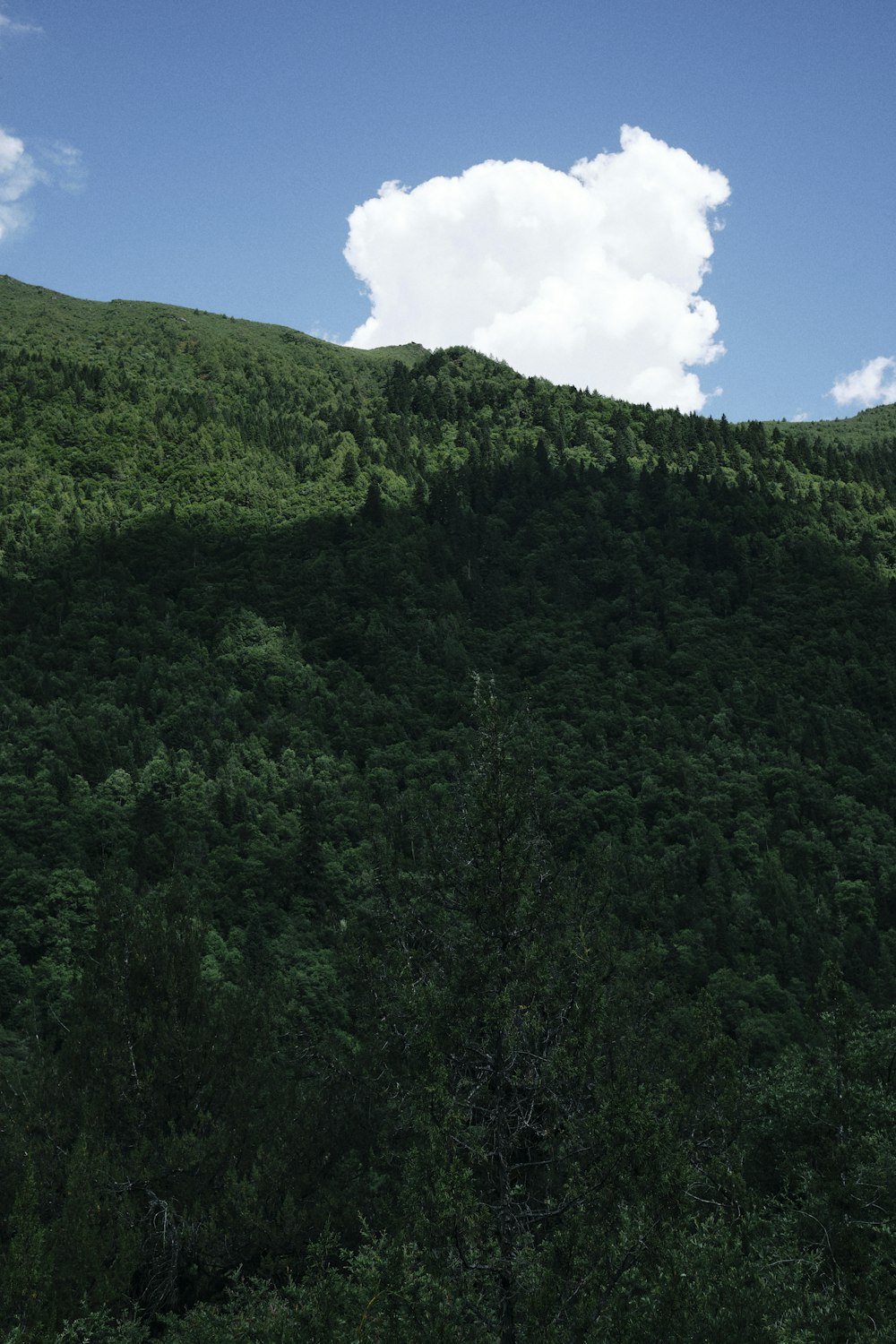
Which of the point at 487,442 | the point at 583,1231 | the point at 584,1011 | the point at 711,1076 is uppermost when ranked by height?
the point at 487,442

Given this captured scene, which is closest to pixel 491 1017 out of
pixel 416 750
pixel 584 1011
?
pixel 584 1011

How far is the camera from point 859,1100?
69.0 feet

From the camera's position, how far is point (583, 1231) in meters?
8.38

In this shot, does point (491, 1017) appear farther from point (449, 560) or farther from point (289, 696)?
point (449, 560)

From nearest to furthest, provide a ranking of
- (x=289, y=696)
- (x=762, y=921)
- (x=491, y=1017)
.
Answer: (x=491, y=1017) → (x=762, y=921) → (x=289, y=696)

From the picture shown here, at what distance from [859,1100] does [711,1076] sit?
8083 mm

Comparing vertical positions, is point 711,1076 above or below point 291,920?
above

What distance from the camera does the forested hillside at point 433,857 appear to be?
974 centimetres

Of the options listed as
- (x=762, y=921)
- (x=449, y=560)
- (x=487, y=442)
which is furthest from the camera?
(x=487, y=442)

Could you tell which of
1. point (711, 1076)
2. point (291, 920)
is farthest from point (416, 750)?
point (711, 1076)

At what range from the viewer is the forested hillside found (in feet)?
32.0

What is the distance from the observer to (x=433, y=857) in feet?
37.4

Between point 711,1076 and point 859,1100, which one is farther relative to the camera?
point 859,1100

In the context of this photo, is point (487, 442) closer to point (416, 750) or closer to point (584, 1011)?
point (416, 750)
